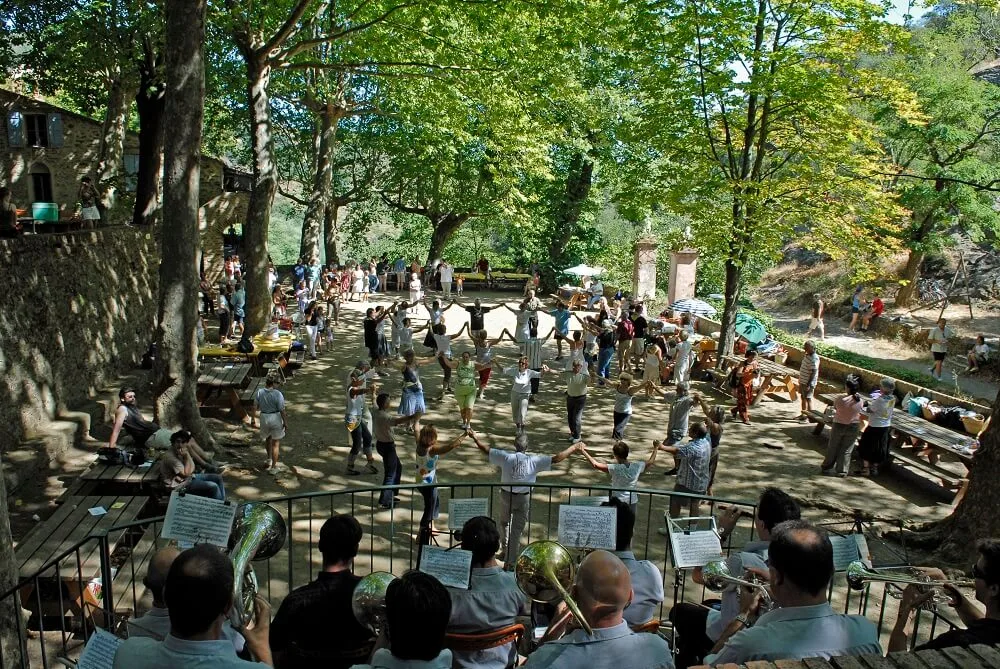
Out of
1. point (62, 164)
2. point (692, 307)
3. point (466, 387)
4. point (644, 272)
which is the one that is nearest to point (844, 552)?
point (466, 387)

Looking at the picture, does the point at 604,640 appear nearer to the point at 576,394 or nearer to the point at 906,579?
the point at 906,579

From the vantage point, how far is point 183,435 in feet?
29.4

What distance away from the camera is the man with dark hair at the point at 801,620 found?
3402 millimetres

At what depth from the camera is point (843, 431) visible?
38.8 feet

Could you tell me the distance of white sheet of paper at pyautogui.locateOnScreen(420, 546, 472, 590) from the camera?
15.3 feet

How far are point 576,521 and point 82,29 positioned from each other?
1467 centimetres

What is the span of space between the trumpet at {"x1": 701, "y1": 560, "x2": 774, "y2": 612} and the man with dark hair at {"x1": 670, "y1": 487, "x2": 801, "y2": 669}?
93mm

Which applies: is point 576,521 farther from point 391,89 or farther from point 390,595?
point 391,89

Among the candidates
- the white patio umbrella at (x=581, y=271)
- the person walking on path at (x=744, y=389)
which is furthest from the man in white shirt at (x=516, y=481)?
the white patio umbrella at (x=581, y=271)

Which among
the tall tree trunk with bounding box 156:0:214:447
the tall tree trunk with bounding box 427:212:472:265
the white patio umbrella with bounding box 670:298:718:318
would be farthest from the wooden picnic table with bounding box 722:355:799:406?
the tall tree trunk with bounding box 427:212:472:265

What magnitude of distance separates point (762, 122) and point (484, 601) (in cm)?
1436

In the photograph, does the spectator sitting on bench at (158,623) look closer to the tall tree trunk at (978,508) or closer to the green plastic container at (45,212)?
the tall tree trunk at (978,508)

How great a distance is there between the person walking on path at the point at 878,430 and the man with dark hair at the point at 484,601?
8933 millimetres

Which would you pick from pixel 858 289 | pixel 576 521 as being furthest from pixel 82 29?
pixel 858 289
